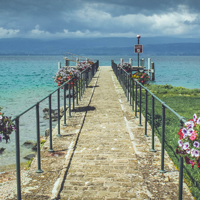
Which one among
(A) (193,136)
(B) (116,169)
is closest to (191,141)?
(A) (193,136)

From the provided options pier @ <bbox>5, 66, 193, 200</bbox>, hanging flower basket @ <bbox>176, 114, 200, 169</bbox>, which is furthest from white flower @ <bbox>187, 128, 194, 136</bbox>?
pier @ <bbox>5, 66, 193, 200</bbox>

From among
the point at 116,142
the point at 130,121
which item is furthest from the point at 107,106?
the point at 116,142

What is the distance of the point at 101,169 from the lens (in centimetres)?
549

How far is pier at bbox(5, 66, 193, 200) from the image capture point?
15.2 ft

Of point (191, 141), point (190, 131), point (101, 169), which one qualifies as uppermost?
point (190, 131)

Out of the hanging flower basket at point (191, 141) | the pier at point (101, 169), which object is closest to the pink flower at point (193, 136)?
the hanging flower basket at point (191, 141)

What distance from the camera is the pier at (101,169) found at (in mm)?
4633

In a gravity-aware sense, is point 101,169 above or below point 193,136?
below

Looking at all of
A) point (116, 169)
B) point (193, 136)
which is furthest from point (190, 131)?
point (116, 169)

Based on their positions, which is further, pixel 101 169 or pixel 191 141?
pixel 101 169

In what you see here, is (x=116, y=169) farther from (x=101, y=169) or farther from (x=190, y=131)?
(x=190, y=131)

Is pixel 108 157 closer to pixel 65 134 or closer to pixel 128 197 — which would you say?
pixel 128 197

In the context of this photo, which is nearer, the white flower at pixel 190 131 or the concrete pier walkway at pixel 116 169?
the white flower at pixel 190 131

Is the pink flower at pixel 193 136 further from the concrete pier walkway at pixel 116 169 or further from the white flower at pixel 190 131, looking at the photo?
the concrete pier walkway at pixel 116 169
